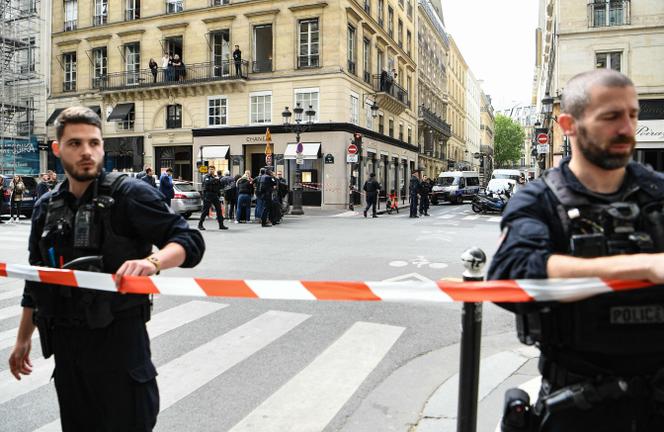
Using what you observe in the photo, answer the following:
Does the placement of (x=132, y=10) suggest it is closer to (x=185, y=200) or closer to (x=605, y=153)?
(x=185, y=200)

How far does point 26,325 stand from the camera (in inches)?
99.0

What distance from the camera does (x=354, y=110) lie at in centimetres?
2903

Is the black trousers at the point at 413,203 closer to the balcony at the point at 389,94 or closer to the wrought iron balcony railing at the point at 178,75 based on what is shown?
the wrought iron balcony railing at the point at 178,75

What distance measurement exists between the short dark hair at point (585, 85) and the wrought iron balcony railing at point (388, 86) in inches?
1230

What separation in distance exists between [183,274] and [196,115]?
23.5 metres

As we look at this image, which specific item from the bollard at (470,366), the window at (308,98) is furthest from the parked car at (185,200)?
the bollard at (470,366)

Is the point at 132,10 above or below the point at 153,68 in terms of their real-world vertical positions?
above

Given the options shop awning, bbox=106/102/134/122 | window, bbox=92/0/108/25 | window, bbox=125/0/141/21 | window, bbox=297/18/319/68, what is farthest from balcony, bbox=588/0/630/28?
window, bbox=92/0/108/25

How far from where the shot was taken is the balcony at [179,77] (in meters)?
28.5

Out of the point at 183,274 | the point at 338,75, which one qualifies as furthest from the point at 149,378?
the point at 338,75

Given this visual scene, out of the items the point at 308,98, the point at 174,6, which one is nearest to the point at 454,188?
the point at 308,98

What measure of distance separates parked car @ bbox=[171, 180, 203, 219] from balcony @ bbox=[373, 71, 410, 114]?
51.5ft

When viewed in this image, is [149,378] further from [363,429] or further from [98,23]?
[98,23]

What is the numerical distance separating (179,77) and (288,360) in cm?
2832
